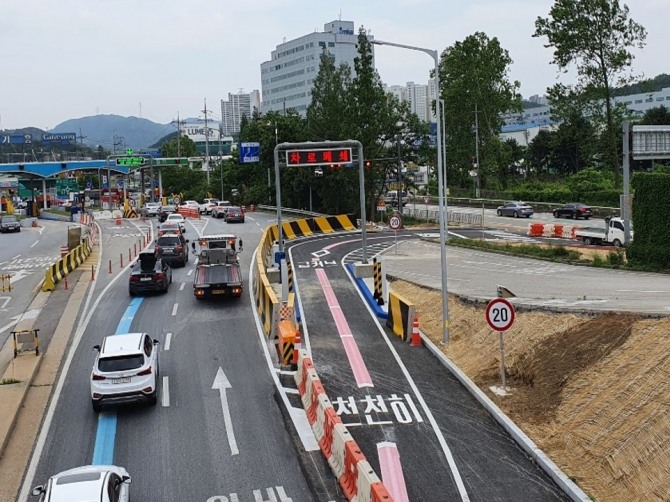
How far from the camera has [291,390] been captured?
65.7 ft

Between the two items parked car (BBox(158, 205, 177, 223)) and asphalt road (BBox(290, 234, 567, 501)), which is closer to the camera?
asphalt road (BBox(290, 234, 567, 501))

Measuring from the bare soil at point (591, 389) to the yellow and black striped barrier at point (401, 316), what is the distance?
1.54 metres

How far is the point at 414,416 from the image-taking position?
17703 millimetres

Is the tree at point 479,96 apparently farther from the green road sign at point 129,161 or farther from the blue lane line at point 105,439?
the blue lane line at point 105,439

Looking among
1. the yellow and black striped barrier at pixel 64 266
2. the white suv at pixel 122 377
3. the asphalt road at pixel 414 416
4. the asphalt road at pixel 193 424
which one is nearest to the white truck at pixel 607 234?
the asphalt road at pixel 414 416

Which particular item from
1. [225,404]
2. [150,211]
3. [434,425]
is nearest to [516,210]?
[150,211]

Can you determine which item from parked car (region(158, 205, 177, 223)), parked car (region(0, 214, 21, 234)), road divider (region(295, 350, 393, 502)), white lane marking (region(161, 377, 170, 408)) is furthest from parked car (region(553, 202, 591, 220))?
parked car (region(0, 214, 21, 234))

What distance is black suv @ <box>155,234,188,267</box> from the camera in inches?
1551

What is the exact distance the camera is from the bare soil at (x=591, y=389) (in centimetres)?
1351

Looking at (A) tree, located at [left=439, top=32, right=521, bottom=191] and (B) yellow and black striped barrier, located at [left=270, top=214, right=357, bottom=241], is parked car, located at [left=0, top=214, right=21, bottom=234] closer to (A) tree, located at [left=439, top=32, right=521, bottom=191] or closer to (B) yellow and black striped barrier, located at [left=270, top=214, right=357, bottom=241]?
(B) yellow and black striped barrier, located at [left=270, top=214, right=357, bottom=241]

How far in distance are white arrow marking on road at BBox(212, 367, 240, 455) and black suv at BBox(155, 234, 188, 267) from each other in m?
18.4

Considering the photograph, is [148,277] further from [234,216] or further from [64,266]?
[234,216]

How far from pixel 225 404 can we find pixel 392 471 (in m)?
5.99

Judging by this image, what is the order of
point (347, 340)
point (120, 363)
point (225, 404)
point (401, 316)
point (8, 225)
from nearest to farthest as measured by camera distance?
point (120, 363) < point (225, 404) < point (347, 340) < point (401, 316) < point (8, 225)
